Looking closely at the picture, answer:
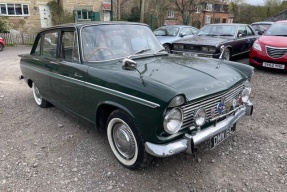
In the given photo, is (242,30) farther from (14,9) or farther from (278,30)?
(14,9)

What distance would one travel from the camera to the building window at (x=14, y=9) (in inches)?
792

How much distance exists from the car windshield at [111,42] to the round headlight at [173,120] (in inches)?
53.6

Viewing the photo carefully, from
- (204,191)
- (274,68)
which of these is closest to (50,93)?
(204,191)

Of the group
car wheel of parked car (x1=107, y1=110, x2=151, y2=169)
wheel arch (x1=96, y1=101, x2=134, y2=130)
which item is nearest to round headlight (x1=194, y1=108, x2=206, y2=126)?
car wheel of parked car (x1=107, y1=110, x2=151, y2=169)

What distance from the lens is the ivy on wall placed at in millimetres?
21188

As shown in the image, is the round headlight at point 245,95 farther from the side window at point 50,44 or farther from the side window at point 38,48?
the side window at point 38,48

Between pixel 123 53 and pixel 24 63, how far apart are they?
281cm

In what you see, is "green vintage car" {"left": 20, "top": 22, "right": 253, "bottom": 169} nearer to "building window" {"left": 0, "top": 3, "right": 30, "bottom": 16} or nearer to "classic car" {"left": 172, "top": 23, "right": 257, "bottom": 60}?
"classic car" {"left": 172, "top": 23, "right": 257, "bottom": 60}

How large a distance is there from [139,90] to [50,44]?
246 cm

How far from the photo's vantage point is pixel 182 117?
8.08ft

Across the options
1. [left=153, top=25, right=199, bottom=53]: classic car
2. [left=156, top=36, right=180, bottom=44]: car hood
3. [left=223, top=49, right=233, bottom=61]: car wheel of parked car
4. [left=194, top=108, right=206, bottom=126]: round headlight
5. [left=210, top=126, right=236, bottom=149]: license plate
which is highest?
[left=153, top=25, right=199, bottom=53]: classic car

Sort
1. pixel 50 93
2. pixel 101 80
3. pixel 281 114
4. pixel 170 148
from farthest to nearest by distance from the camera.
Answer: pixel 281 114
pixel 50 93
pixel 101 80
pixel 170 148

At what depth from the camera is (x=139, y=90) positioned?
8.24ft

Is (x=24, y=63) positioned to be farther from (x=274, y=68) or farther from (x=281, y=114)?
(x=274, y=68)
